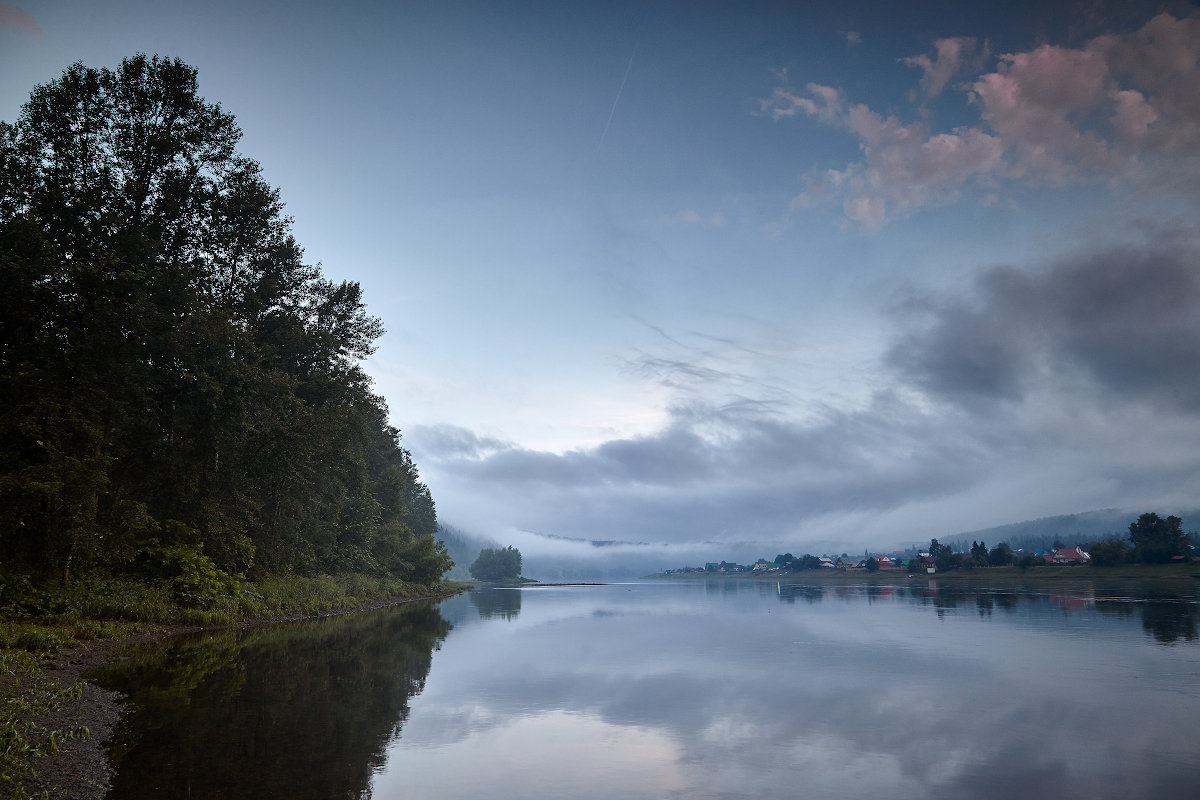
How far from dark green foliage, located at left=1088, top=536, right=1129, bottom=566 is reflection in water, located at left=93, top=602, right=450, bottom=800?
153557mm

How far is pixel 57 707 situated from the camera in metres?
13.9

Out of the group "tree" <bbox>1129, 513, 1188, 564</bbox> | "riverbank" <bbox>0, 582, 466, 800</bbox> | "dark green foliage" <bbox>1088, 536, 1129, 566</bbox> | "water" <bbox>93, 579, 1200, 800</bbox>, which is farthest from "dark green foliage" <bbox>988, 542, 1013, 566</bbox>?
"riverbank" <bbox>0, 582, 466, 800</bbox>

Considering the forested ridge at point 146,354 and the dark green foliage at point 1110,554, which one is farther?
the dark green foliage at point 1110,554

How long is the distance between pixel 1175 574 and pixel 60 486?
151 metres

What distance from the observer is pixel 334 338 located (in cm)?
4803

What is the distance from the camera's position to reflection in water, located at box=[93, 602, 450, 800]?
10664 millimetres

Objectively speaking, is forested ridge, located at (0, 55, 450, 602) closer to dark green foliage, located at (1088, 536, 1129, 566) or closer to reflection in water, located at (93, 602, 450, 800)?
reflection in water, located at (93, 602, 450, 800)

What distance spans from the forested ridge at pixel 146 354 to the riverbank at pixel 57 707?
13.4ft

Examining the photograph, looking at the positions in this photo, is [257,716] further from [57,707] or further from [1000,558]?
[1000,558]

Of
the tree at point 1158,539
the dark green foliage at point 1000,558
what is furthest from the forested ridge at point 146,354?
the dark green foliage at point 1000,558

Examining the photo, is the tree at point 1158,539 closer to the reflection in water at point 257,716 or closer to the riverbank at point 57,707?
the reflection in water at point 257,716

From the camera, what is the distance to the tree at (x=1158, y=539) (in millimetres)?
118625

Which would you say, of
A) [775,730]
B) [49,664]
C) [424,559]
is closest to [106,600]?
[49,664]

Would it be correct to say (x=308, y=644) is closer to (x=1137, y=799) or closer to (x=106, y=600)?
(x=106, y=600)
